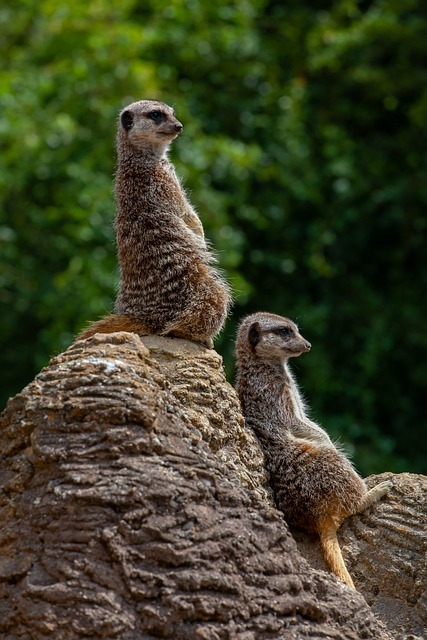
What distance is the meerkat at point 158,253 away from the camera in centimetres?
476

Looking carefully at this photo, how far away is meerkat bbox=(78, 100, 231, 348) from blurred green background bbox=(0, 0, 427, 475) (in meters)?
3.97

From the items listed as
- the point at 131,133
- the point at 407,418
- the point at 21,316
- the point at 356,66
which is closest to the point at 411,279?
the point at 407,418

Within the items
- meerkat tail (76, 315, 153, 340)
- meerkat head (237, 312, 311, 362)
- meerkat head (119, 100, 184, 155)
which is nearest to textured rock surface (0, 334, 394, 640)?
meerkat tail (76, 315, 153, 340)

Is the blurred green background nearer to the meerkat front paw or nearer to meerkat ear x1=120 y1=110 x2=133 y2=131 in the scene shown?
meerkat ear x1=120 y1=110 x2=133 y2=131

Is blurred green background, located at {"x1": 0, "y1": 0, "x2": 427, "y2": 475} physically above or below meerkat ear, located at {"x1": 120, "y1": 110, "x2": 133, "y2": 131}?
above

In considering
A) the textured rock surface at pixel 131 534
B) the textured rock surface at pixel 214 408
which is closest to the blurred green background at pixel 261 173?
the textured rock surface at pixel 214 408

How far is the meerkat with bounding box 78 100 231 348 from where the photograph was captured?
15.6ft

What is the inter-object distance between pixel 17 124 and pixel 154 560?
23.9 ft

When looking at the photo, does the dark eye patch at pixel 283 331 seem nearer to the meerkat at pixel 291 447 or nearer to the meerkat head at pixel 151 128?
the meerkat at pixel 291 447

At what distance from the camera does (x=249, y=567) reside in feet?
11.1

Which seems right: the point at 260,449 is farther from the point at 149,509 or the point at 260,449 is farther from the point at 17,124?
the point at 17,124

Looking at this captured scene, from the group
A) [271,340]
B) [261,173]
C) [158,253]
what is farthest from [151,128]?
[261,173]

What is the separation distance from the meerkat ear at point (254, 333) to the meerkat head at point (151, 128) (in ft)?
2.59

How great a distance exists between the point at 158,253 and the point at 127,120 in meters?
0.63
